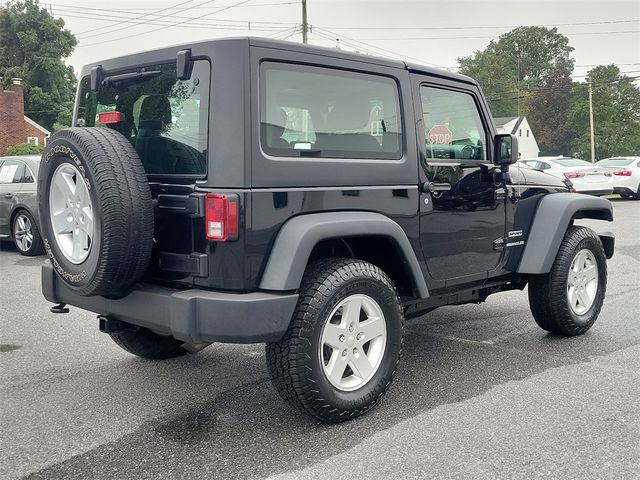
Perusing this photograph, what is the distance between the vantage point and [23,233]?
10320 mm

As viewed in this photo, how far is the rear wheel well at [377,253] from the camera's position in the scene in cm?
377

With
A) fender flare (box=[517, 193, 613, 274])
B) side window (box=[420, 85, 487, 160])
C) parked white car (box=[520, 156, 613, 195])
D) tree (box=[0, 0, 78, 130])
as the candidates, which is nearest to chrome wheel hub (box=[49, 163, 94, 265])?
side window (box=[420, 85, 487, 160])

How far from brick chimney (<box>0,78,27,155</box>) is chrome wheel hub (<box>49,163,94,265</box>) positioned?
3895 cm

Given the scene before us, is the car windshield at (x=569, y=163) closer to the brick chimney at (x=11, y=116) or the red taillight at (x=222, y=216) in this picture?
the red taillight at (x=222, y=216)

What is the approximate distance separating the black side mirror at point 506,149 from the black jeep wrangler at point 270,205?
0.35 meters

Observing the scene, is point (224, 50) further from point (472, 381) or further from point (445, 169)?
point (472, 381)

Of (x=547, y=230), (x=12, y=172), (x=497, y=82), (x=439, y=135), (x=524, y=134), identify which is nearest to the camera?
(x=439, y=135)

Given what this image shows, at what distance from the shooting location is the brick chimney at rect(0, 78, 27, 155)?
3912 cm

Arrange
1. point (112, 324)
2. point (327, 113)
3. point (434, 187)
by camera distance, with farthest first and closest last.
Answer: point (434, 187) → point (112, 324) → point (327, 113)

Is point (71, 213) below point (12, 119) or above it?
below

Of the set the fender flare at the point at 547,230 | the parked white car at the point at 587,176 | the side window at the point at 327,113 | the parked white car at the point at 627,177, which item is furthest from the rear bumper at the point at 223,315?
the parked white car at the point at 627,177

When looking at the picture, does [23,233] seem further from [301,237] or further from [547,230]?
[301,237]

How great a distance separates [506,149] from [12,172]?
337 inches

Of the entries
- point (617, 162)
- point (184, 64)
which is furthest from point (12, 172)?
point (617, 162)
